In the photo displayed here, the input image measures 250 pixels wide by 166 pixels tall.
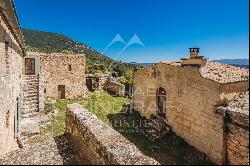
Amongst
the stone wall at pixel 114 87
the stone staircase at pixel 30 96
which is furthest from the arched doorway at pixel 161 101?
the stone wall at pixel 114 87

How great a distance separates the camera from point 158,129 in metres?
14.0

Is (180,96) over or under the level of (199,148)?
over

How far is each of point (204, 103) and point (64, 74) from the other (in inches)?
588

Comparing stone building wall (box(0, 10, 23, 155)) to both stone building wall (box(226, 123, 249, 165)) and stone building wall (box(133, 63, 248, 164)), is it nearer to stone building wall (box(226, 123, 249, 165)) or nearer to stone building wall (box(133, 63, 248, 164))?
stone building wall (box(133, 63, 248, 164))

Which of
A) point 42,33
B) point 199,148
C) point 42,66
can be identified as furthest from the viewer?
point 42,33

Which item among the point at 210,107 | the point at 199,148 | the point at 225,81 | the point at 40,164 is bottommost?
the point at 199,148

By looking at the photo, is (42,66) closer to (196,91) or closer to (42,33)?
(196,91)

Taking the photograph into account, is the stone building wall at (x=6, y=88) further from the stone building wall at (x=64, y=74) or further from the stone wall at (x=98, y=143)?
the stone building wall at (x=64, y=74)

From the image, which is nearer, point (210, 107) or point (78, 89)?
Answer: point (210, 107)

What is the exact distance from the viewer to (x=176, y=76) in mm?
13305

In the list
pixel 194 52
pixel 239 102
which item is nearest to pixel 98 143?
pixel 239 102

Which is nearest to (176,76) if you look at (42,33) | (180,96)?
(180,96)

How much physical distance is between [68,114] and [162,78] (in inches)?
330

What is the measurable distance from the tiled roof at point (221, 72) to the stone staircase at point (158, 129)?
3.94 metres
